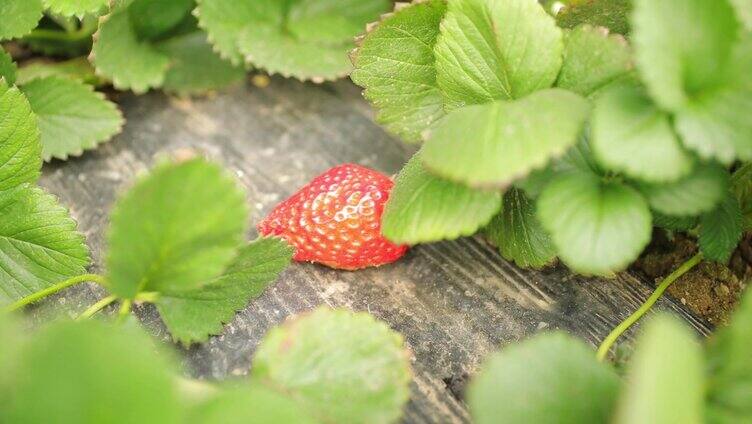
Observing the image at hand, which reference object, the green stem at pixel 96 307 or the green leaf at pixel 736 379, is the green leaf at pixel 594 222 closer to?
the green leaf at pixel 736 379

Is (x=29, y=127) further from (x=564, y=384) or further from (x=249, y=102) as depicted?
(x=564, y=384)

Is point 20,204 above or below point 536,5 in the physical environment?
below

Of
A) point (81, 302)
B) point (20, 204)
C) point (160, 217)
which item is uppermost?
point (160, 217)

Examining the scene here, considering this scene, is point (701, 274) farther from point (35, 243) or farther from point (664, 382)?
point (35, 243)

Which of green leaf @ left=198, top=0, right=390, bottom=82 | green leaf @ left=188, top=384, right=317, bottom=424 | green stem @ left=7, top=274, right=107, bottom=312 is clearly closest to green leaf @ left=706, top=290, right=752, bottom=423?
green leaf @ left=188, top=384, right=317, bottom=424

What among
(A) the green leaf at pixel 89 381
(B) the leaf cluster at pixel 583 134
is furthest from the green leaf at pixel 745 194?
(A) the green leaf at pixel 89 381

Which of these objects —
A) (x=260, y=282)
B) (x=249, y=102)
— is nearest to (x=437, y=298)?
(x=260, y=282)

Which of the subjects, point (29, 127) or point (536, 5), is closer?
point (536, 5)
